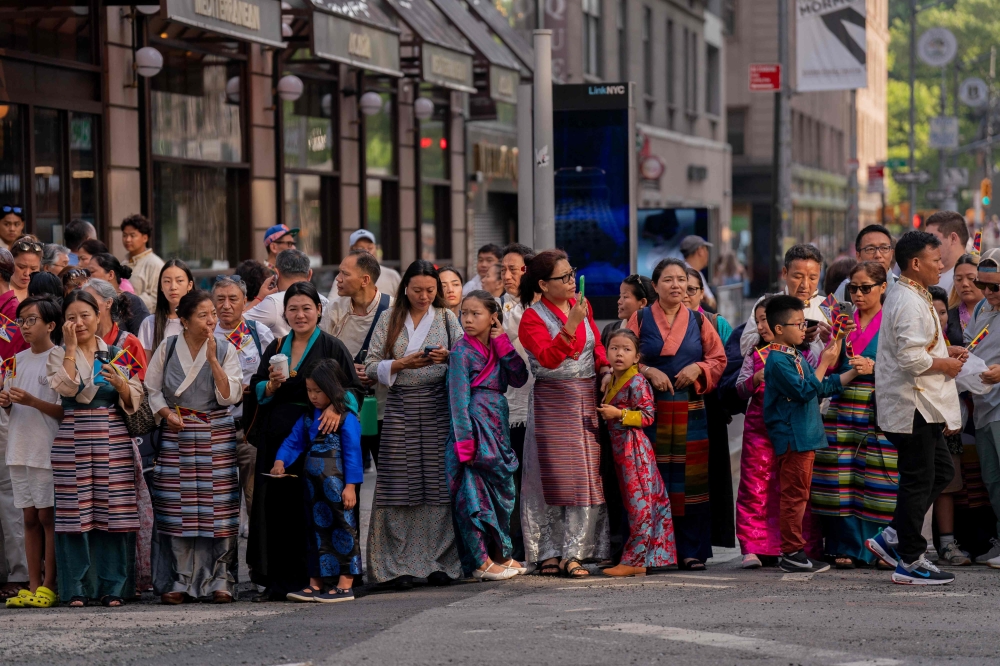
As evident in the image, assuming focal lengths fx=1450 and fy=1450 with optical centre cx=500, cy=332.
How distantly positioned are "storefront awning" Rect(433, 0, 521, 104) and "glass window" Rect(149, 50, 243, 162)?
14.1ft

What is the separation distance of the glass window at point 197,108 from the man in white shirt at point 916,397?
946 centimetres

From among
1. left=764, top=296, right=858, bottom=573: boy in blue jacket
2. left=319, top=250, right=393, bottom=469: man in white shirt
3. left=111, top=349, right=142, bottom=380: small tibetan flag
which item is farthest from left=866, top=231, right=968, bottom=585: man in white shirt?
left=111, top=349, right=142, bottom=380: small tibetan flag

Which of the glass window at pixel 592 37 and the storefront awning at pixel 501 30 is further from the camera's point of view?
the glass window at pixel 592 37

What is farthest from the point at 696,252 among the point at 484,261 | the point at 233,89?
Answer: the point at 233,89

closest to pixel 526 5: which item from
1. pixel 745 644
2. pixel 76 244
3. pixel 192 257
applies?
pixel 192 257

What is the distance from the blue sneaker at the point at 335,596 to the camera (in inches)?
304

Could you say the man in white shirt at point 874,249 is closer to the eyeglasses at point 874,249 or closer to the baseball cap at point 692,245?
the eyeglasses at point 874,249

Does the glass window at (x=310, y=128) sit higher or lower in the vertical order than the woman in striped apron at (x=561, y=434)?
higher

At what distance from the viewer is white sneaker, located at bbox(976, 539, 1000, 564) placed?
8709 millimetres

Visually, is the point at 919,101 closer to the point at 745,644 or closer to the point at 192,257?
the point at 192,257

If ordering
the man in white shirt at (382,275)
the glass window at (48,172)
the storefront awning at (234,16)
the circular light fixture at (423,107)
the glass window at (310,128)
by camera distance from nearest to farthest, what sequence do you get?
the man in white shirt at (382,275), the storefront awning at (234,16), the glass window at (48,172), the glass window at (310,128), the circular light fixture at (423,107)

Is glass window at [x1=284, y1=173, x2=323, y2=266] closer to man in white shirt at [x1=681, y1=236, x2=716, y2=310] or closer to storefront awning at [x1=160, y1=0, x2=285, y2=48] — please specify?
storefront awning at [x1=160, y1=0, x2=285, y2=48]

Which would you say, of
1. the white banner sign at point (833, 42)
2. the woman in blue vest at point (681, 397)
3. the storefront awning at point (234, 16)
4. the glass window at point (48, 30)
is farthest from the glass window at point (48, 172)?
the white banner sign at point (833, 42)

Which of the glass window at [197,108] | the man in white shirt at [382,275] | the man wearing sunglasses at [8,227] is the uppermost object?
the glass window at [197,108]
